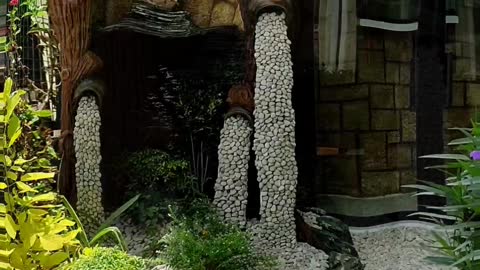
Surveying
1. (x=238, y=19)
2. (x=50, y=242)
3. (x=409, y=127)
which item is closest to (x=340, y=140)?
(x=409, y=127)

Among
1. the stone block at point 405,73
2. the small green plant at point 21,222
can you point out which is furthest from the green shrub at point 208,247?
the stone block at point 405,73

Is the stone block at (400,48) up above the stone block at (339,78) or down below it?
above

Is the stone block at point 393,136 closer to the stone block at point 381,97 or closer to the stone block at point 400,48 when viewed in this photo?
the stone block at point 381,97

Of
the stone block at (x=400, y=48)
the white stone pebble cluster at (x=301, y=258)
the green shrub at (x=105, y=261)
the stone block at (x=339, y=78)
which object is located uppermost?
the stone block at (x=400, y=48)

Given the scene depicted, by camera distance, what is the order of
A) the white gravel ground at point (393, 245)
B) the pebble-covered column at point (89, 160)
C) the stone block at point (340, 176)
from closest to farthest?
the white gravel ground at point (393, 245), the stone block at point (340, 176), the pebble-covered column at point (89, 160)

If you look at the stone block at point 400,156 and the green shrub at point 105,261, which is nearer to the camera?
the green shrub at point 105,261

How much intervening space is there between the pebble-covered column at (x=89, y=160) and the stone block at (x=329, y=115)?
1.37 m

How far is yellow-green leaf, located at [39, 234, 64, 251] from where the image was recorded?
Result: 115 inches

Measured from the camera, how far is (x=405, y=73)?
11.7 feet

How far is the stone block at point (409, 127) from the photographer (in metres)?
3.56

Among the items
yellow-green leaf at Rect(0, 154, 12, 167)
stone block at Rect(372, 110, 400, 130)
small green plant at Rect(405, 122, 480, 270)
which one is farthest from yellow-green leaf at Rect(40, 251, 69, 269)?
stone block at Rect(372, 110, 400, 130)

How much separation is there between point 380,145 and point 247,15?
3.51ft

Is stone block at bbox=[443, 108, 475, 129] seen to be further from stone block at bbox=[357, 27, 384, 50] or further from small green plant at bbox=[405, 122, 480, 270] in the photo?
small green plant at bbox=[405, 122, 480, 270]

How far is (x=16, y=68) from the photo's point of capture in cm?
521
